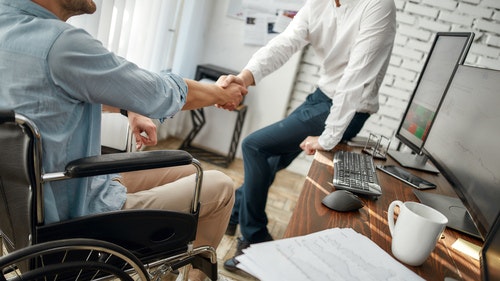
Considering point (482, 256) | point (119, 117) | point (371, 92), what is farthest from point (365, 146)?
point (119, 117)

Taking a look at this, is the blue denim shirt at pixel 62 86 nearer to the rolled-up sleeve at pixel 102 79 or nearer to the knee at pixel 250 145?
the rolled-up sleeve at pixel 102 79

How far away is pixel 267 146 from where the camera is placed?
5.91 feet

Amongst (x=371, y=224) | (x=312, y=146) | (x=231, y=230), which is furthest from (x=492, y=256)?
(x=231, y=230)

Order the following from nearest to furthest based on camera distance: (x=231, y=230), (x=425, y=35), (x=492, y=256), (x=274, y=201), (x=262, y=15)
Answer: (x=492, y=256), (x=231, y=230), (x=274, y=201), (x=425, y=35), (x=262, y=15)

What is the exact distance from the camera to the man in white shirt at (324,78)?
1532 millimetres

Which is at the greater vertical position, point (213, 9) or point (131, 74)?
point (213, 9)

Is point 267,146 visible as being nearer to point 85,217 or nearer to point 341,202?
point 341,202

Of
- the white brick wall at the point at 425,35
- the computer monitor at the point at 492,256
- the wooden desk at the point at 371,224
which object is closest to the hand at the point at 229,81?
the wooden desk at the point at 371,224

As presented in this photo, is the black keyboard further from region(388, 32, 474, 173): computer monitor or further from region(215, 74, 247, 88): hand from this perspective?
region(215, 74, 247, 88): hand

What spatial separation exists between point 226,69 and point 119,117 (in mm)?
1318

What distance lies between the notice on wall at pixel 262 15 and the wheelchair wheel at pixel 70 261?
7.84 ft

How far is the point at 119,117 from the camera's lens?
1933 millimetres

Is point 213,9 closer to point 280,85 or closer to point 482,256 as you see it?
point 280,85

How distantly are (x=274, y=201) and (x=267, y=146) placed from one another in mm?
836
